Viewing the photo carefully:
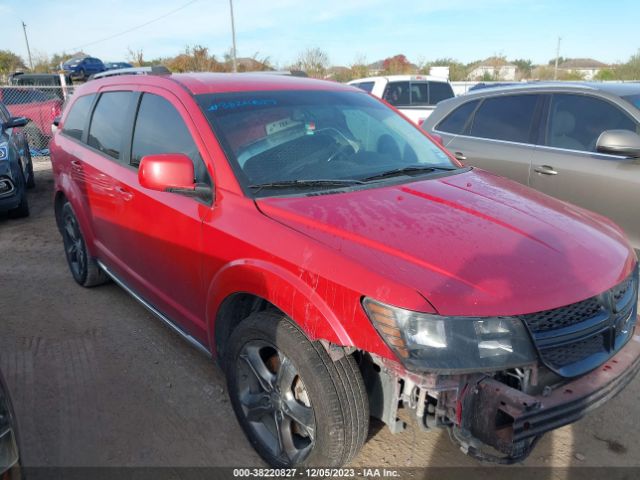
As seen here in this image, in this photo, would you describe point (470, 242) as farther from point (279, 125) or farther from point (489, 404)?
point (279, 125)

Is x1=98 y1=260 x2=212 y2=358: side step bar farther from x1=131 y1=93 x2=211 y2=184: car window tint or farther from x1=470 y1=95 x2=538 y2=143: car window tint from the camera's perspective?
x1=470 y1=95 x2=538 y2=143: car window tint

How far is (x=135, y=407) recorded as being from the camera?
9.66ft

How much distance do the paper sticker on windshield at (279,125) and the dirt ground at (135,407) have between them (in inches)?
61.5

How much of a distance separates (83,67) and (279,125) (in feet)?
81.8

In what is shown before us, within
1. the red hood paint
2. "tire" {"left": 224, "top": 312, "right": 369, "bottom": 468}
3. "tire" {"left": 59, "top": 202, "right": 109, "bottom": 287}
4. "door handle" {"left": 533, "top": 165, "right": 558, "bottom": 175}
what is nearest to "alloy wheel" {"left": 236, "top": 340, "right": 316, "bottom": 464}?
"tire" {"left": 224, "top": 312, "right": 369, "bottom": 468}

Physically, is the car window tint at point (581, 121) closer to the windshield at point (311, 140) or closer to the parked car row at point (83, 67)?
the windshield at point (311, 140)

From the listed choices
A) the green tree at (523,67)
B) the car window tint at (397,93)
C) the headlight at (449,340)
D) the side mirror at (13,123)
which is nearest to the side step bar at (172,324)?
the headlight at (449,340)

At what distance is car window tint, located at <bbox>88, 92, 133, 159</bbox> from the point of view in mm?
3547

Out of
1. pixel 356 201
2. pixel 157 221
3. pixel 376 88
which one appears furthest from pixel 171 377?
pixel 376 88

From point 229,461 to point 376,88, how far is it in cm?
982

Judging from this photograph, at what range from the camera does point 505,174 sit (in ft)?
15.7

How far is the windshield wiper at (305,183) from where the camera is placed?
2.52 meters

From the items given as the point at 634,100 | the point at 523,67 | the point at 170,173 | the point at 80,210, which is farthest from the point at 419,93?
the point at 523,67

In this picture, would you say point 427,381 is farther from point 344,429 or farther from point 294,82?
point 294,82
